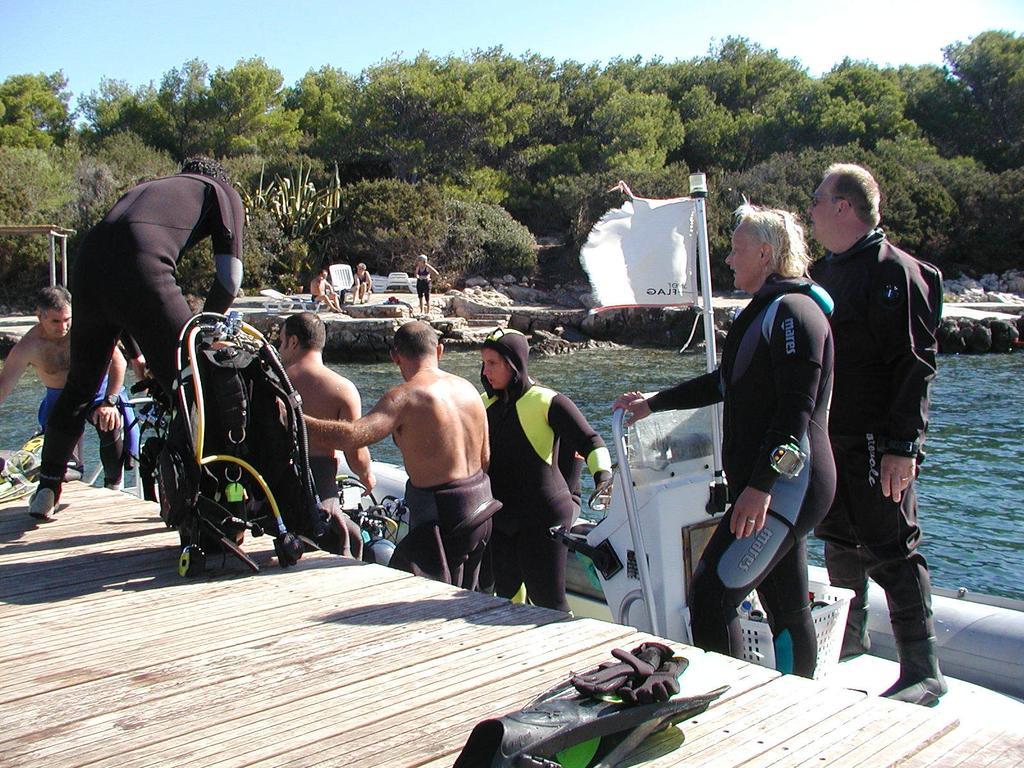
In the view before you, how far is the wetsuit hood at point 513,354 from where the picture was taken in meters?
4.88

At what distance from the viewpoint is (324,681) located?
2.68 metres

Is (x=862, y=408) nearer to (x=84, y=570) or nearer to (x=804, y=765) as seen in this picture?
(x=804, y=765)

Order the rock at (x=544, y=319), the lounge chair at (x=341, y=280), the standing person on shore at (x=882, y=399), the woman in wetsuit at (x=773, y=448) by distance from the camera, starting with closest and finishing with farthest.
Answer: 1. the woman in wetsuit at (x=773, y=448)
2. the standing person on shore at (x=882, y=399)
3. the rock at (x=544, y=319)
4. the lounge chair at (x=341, y=280)

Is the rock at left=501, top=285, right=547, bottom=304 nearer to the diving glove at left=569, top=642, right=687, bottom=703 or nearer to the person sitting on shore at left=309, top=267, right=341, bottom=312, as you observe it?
the person sitting on shore at left=309, top=267, right=341, bottom=312

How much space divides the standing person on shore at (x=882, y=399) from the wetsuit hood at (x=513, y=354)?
62.5 inches

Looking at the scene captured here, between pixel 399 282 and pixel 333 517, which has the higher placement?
pixel 399 282

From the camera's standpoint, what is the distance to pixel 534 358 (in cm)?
2617

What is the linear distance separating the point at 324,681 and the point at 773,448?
1.50 meters

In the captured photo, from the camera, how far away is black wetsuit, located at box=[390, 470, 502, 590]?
14.4 ft

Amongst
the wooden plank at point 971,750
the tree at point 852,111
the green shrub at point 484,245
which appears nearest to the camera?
the wooden plank at point 971,750

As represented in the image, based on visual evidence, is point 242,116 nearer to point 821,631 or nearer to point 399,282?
point 399,282

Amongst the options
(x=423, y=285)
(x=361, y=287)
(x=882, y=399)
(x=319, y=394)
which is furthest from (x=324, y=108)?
(x=882, y=399)

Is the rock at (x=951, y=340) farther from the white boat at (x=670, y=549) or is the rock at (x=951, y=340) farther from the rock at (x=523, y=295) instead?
the white boat at (x=670, y=549)

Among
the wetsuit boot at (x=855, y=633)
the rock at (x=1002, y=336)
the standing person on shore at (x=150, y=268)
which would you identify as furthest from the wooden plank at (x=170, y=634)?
the rock at (x=1002, y=336)
